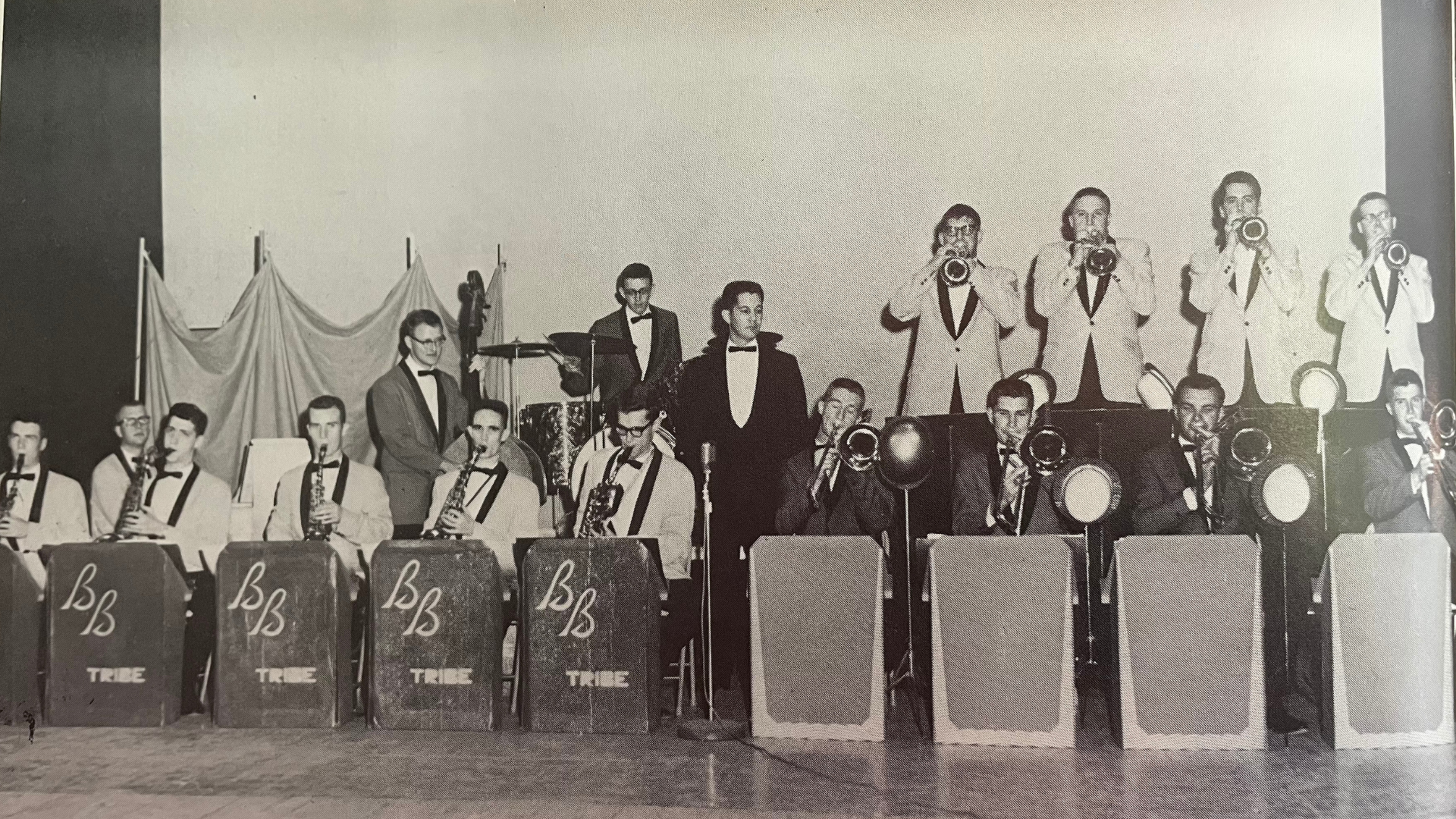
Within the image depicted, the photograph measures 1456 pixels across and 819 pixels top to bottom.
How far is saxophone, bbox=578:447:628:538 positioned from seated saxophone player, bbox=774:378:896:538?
0.64m

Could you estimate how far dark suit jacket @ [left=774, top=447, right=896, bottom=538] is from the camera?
422cm

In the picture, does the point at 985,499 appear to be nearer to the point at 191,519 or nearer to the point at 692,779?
the point at 692,779

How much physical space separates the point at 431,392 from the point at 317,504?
0.66 metres

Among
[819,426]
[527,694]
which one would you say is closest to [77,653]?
[527,694]

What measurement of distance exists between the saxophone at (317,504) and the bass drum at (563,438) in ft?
2.98

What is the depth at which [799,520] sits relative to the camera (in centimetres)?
425

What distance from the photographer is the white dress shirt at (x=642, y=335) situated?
4.38 m

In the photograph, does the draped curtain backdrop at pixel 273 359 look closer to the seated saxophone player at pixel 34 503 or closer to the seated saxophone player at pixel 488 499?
the seated saxophone player at pixel 488 499

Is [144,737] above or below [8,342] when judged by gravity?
below

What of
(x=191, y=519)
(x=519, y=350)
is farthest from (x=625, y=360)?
(x=191, y=519)

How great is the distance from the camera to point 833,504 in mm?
4242

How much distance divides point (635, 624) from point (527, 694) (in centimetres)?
51

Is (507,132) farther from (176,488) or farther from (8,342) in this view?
→ (8,342)

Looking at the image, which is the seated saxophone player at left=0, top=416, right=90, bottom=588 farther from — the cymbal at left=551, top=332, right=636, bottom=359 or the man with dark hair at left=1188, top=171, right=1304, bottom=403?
the man with dark hair at left=1188, top=171, right=1304, bottom=403
